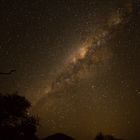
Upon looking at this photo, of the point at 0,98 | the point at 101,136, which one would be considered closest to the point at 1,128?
the point at 0,98

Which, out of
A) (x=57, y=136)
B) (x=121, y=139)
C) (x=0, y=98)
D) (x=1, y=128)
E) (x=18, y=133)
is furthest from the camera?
(x=121, y=139)

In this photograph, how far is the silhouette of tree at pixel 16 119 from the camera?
21672 mm

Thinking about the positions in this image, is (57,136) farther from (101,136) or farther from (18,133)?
(18,133)

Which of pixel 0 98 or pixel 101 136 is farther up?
pixel 0 98

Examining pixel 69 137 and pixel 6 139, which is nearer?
pixel 6 139

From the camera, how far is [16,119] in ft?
79.9

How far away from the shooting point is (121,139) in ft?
138

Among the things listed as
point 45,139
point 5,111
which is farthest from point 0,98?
point 45,139

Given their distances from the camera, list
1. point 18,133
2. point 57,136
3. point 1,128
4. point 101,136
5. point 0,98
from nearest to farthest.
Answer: point 1,128, point 18,133, point 0,98, point 101,136, point 57,136

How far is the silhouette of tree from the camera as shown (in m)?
21.7

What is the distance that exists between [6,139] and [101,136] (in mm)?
15248

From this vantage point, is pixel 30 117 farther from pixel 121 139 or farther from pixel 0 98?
pixel 121 139

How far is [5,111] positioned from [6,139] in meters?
3.21

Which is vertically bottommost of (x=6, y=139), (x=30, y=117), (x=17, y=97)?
(x=6, y=139)
